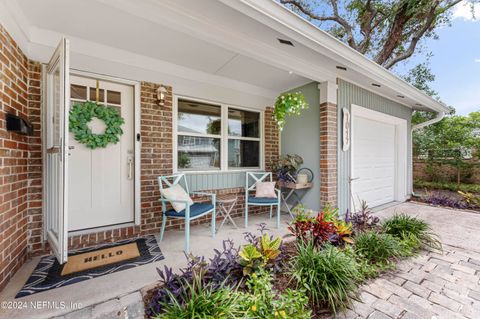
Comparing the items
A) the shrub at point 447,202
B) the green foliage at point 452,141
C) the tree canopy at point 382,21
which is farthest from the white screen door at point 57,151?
the green foliage at point 452,141

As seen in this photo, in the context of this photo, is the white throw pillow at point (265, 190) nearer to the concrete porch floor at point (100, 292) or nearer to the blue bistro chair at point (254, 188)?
the blue bistro chair at point (254, 188)

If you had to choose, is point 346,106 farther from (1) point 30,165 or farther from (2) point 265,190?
(1) point 30,165

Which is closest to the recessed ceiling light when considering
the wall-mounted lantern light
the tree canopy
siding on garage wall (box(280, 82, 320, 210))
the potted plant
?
siding on garage wall (box(280, 82, 320, 210))

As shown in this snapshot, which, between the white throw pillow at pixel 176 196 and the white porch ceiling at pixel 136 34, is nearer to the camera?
the white porch ceiling at pixel 136 34

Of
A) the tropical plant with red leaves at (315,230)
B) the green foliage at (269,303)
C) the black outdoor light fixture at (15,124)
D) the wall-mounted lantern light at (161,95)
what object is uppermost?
the wall-mounted lantern light at (161,95)

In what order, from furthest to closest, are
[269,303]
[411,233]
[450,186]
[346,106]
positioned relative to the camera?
[450,186]
[346,106]
[411,233]
[269,303]

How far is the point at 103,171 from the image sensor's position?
2.68 m

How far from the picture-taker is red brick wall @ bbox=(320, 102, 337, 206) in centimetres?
330

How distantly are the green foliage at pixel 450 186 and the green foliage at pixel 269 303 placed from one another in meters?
7.20

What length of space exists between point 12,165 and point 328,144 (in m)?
3.85

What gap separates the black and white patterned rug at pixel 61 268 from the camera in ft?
5.66

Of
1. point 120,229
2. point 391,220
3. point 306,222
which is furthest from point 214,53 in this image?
point 391,220

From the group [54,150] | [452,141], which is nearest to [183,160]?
[54,150]

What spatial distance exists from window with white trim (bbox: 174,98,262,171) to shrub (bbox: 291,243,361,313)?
7.23 ft
